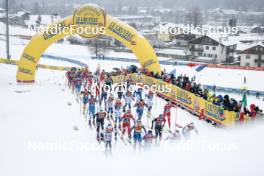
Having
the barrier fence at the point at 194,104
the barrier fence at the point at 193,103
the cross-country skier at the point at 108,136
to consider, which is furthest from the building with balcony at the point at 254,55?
the cross-country skier at the point at 108,136

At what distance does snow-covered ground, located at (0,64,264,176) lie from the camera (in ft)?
34.4

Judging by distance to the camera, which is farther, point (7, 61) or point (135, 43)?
point (7, 61)

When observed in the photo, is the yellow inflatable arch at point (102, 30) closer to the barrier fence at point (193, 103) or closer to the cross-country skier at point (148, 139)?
the barrier fence at point (193, 103)

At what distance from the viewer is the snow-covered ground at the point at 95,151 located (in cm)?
1048

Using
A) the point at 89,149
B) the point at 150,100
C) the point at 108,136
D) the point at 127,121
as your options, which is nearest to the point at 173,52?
the point at 150,100

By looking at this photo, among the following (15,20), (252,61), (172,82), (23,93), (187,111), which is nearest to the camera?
(187,111)

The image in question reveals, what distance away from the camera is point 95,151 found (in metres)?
13.1

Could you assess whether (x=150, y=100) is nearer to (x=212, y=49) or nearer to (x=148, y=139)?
(x=148, y=139)

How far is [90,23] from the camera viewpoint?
23500mm

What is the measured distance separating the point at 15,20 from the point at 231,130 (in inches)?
3829

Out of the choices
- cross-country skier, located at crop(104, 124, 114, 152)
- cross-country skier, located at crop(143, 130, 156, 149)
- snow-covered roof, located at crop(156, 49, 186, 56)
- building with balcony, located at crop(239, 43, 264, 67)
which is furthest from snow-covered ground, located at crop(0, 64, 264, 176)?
snow-covered roof, located at crop(156, 49, 186, 56)

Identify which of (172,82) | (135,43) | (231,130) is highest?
(135,43)

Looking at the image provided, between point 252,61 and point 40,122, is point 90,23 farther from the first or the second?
point 252,61

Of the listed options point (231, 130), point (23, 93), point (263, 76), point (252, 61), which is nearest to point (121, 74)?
point (23, 93)
